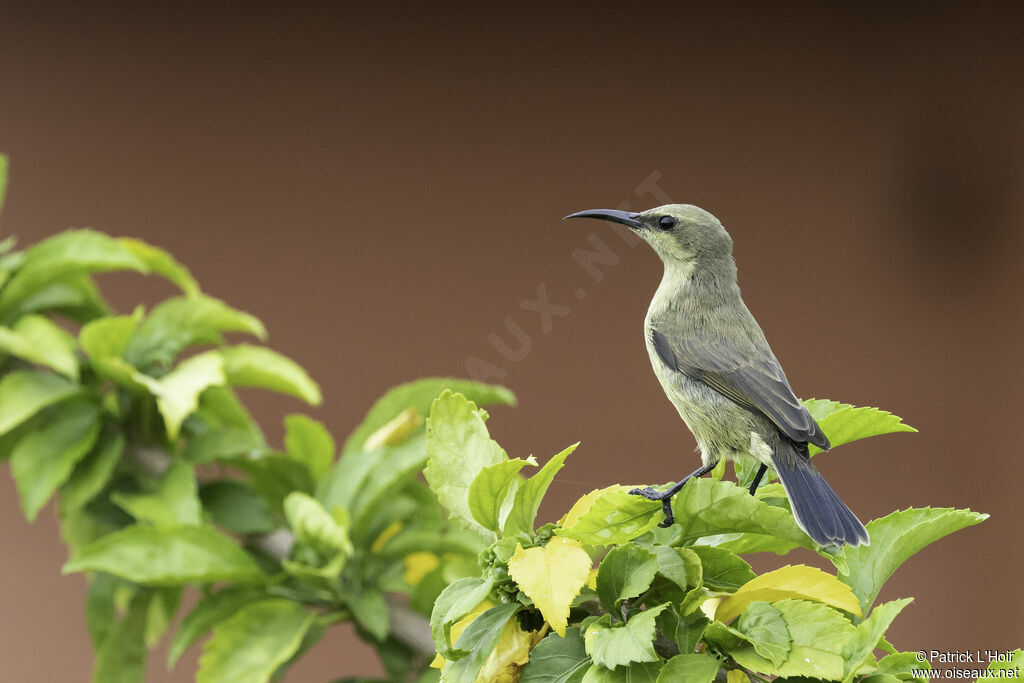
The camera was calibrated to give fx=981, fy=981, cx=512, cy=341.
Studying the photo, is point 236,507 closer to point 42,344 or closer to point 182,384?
point 182,384

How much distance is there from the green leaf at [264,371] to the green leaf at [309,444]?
31 millimetres

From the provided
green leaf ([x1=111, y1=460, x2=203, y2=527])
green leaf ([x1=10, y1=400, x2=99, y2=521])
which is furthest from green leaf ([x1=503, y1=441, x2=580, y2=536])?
green leaf ([x1=10, y1=400, x2=99, y2=521])

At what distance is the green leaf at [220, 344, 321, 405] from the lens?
1201mm

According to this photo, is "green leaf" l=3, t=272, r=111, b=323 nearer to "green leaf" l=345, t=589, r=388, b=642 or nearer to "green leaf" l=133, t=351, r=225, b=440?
"green leaf" l=133, t=351, r=225, b=440

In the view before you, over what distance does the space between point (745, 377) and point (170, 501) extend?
0.81 meters

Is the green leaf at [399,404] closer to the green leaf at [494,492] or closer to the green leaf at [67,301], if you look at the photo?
the green leaf at [67,301]

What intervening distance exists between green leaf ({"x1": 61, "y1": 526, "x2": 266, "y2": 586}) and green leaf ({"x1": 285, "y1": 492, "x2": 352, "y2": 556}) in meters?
0.07

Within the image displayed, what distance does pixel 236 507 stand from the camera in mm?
1178

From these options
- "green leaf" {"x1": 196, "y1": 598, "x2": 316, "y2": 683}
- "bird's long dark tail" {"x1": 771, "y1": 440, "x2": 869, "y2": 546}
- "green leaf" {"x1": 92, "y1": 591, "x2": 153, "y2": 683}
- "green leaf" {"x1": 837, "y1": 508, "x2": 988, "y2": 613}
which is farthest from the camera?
"green leaf" {"x1": 92, "y1": 591, "x2": 153, "y2": 683}

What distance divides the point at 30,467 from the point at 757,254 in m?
1.38

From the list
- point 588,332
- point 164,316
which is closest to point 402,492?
point 164,316

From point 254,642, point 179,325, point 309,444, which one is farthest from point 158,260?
point 254,642

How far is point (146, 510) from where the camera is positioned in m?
1.08

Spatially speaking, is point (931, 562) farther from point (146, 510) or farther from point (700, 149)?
point (146, 510)
